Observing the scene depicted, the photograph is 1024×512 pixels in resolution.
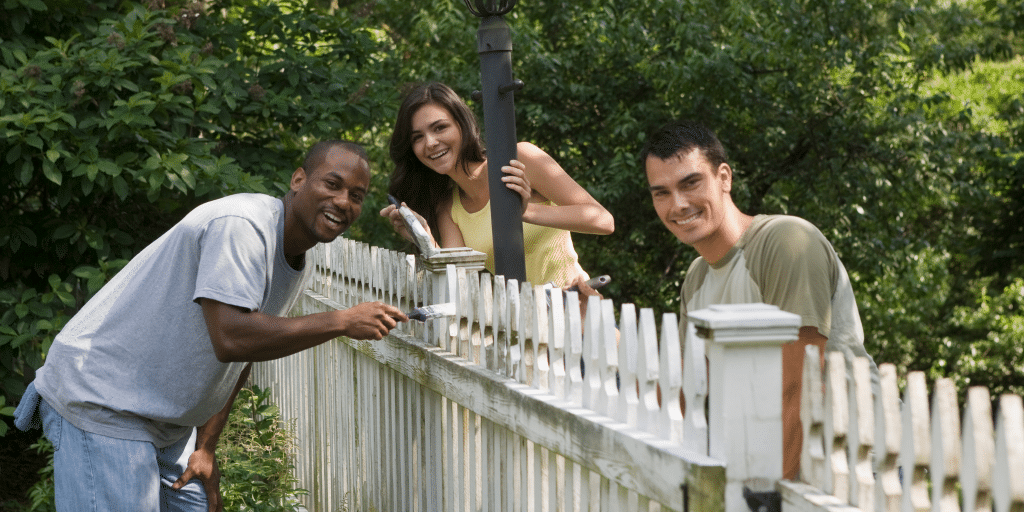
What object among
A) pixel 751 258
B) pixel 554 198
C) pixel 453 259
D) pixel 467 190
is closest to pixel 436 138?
pixel 467 190

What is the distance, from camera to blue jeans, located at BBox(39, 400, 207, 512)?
2893mm

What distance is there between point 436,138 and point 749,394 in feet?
7.77

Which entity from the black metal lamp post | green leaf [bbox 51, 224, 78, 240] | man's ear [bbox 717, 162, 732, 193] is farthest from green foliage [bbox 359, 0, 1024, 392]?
man's ear [bbox 717, 162, 732, 193]

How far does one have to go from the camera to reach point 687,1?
429 inches

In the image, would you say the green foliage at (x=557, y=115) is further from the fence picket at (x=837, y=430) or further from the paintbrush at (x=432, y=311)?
the fence picket at (x=837, y=430)

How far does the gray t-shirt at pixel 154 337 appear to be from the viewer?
2775 millimetres

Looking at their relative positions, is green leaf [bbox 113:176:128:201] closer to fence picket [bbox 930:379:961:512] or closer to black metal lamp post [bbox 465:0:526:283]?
black metal lamp post [bbox 465:0:526:283]

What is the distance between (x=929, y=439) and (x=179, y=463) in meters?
2.63

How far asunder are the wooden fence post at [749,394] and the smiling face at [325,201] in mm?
1542

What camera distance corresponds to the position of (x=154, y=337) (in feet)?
9.32

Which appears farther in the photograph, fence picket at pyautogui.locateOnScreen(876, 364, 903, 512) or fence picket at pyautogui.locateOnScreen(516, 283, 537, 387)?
fence picket at pyautogui.locateOnScreen(516, 283, 537, 387)

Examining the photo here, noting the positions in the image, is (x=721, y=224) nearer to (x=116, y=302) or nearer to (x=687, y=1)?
(x=116, y=302)

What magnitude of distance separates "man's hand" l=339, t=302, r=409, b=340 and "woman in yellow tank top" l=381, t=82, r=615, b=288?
3.00 feet

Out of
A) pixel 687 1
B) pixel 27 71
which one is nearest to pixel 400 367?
pixel 27 71
